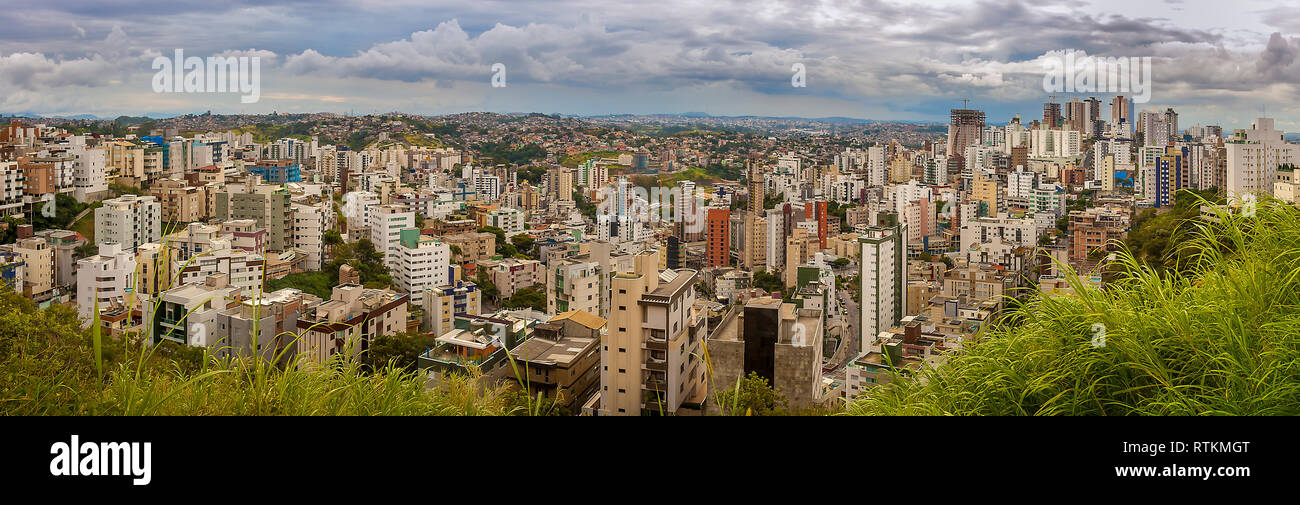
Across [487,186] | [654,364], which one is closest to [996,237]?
[487,186]

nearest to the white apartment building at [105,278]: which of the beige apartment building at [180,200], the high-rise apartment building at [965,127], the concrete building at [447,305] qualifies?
the beige apartment building at [180,200]

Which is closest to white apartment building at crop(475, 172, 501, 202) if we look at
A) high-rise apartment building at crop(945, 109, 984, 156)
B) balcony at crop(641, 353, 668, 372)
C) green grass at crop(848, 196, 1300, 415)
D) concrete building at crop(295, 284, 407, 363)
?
concrete building at crop(295, 284, 407, 363)
